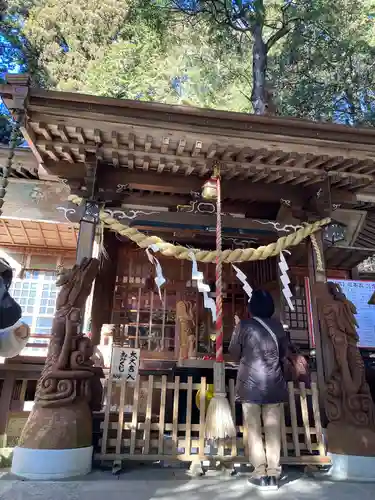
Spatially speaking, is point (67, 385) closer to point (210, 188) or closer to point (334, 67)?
point (210, 188)

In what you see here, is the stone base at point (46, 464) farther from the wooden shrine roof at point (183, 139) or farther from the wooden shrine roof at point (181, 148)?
the wooden shrine roof at point (183, 139)

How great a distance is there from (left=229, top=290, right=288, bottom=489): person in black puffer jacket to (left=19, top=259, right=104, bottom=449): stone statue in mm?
1793

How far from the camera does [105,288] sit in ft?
27.8

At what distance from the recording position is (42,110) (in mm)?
4582

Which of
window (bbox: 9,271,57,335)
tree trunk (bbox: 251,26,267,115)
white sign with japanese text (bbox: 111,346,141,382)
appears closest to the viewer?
white sign with japanese text (bbox: 111,346,141,382)

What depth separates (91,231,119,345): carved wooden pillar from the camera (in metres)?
8.06

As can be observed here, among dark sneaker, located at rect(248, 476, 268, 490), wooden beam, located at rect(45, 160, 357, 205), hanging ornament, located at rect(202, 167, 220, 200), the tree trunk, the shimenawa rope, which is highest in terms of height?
the tree trunk

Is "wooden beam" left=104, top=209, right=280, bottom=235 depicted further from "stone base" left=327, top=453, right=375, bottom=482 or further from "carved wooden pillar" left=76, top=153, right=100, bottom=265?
"stone base" left=327, top=453, right=375, bottom=482

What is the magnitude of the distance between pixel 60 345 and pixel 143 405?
2.57 m

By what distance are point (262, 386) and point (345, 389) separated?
1.49 metres

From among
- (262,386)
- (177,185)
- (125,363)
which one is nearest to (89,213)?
(177,185)

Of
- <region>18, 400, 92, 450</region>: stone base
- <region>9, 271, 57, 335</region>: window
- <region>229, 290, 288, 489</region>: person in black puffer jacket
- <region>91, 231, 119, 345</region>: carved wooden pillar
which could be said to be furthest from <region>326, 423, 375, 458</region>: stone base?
<region>9, 271, 57, 335</region>: window

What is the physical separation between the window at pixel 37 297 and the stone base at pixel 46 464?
6.71m

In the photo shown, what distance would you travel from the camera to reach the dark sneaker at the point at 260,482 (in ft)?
11.5
